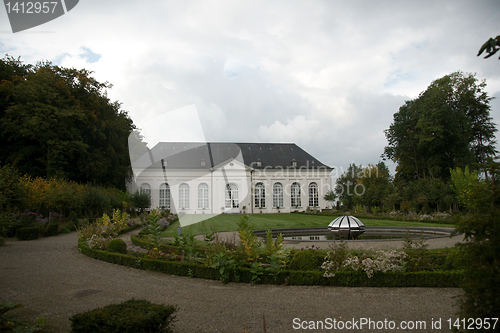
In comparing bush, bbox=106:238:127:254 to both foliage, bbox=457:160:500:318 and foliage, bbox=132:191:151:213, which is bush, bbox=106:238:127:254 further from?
foliage, bbox=132:191:151:213

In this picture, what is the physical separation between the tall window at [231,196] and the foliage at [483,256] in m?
35.2

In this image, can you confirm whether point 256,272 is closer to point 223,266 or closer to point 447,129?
point 223,266

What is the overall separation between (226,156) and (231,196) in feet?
17.3

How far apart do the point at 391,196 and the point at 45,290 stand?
90.6ft

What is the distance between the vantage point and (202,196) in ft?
125

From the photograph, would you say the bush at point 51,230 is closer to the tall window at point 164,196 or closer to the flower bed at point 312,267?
the flower bed at point 312,267

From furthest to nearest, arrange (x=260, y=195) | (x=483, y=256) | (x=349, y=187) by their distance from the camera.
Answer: (x=349, y=187) → (x=260, y=195) → (x=483, y=256)

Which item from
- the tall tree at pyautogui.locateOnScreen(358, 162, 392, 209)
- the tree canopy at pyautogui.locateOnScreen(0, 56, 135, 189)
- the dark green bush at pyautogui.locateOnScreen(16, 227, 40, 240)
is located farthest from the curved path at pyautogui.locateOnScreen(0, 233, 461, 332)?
the tall tree at pyautogui.locateOnScreen(358, 162, 392, 209)

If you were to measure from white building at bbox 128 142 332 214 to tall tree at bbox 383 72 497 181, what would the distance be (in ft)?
33.2

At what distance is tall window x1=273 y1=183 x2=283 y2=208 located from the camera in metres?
38.7

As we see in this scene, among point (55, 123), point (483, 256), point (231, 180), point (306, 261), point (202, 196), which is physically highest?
point (55, 123)

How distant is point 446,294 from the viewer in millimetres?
5828

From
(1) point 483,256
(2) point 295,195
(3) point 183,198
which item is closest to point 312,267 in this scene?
(1) point 483,256

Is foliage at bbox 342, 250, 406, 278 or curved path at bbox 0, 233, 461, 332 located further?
foliage at bbox 342, 250, 406, 278
